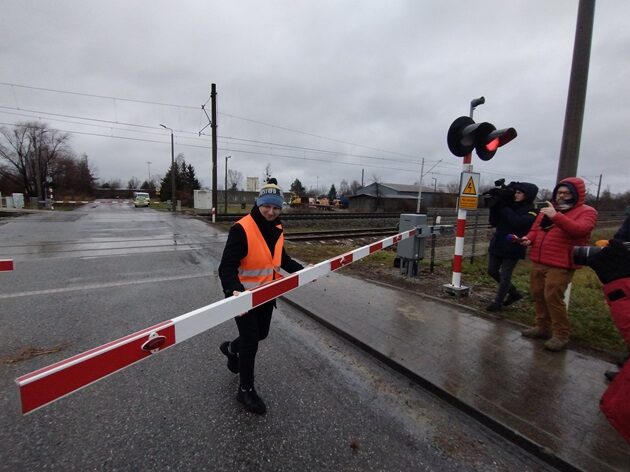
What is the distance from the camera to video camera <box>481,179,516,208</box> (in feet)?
14.5

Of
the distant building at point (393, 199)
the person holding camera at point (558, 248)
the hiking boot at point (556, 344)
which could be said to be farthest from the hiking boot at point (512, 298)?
the distant building at point (393, 199)

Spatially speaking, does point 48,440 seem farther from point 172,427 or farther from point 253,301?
point 253,301

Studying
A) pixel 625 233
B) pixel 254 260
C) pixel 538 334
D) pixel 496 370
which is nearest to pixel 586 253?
pixel 625 233

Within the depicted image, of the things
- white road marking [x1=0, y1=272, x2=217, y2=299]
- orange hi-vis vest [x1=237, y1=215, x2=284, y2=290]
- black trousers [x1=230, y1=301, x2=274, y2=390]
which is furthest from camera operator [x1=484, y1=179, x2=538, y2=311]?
white road marking [x1=0, y1=272, x2=217, y2=299]

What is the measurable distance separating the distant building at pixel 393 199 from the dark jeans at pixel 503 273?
4285 cm

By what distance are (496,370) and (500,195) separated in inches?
97.8

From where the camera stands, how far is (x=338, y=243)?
43.3ft

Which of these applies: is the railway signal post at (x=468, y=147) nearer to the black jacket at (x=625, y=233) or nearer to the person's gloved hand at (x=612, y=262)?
the black jacket at (x=625, y=233)

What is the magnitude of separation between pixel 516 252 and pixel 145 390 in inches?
185

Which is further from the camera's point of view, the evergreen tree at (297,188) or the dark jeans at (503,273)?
the evergreen tree at (297,188)

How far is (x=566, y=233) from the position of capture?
3.30 m

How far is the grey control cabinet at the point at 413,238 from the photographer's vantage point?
19.9 ft

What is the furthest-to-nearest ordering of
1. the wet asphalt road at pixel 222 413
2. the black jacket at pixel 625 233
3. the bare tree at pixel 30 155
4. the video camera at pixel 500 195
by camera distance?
the bare tree at pixel 30 155 → the video camera at pixel 500 195 → the black jacket at pixel 625 233 → the wet asphalt road at pixel 222 413

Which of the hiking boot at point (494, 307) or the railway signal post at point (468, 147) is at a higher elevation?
the railway signal post at point (468, 147)
